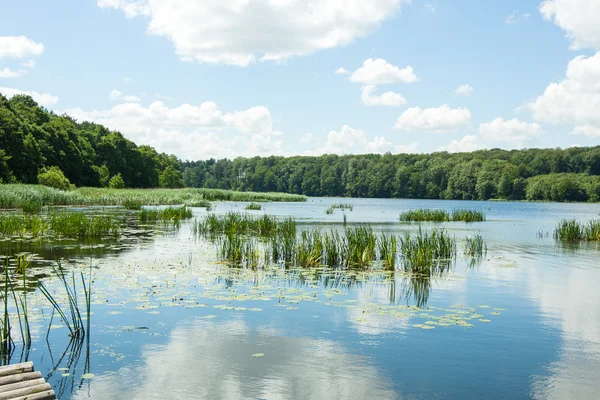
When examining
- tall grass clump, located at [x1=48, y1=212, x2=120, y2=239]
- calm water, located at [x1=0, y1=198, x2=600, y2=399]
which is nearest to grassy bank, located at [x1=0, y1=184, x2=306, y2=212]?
tall grass clump, located at [x1=48, y1=212, x2=120, y2=239]

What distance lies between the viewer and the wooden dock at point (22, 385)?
472cm

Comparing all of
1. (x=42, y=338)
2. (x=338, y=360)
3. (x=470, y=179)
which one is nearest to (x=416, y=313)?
(x=338, y=360)

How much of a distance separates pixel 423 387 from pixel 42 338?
5.37 m

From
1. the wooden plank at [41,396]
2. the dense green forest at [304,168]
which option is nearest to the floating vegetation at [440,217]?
the wooden plank at [41,396]

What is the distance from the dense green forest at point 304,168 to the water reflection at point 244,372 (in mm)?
53171

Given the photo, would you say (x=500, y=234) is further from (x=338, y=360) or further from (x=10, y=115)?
(x=10, y=115)

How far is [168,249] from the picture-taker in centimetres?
1780

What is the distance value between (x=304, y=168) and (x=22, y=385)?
152014 millimetres

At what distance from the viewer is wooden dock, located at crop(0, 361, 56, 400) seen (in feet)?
15.5

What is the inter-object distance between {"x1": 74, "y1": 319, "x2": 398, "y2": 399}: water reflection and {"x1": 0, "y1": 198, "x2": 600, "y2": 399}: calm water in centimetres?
2

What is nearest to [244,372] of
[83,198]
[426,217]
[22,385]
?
[22,385]

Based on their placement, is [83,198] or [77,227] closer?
[77,227]

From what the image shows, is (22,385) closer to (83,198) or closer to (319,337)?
(319,337)

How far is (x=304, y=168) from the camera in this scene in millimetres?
156500
